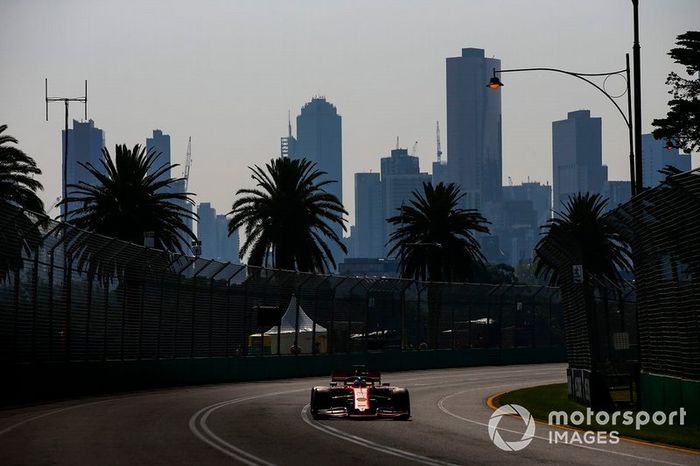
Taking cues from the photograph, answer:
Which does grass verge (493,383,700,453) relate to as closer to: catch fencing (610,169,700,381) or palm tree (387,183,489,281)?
catch fencing (610,169,700,381)

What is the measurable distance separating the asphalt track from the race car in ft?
1.19

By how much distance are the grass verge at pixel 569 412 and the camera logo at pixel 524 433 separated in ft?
0.83

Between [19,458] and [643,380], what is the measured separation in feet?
46.1

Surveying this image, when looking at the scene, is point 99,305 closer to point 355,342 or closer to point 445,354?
point 355,342

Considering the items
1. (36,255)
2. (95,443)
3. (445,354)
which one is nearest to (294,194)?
(445,354)

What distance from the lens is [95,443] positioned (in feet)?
64.4

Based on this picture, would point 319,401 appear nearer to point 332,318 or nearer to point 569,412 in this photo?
point 569,412

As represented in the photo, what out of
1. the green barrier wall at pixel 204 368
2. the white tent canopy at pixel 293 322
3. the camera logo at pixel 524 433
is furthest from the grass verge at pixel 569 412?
the white tent canopy at pixel 293 322

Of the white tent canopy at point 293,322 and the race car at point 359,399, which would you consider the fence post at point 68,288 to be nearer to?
the race car at point 359,399

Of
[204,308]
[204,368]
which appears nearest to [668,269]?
[204,308]

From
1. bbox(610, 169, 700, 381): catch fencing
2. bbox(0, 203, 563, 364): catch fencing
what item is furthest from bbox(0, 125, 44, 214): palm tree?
bbox(610, 169, 700, 381): catch fencing

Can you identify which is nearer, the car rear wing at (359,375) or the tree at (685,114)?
the car rear wing at (359,375)

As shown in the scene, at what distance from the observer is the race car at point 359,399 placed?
Answer: 25.4m

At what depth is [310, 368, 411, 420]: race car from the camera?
25.4 metres
